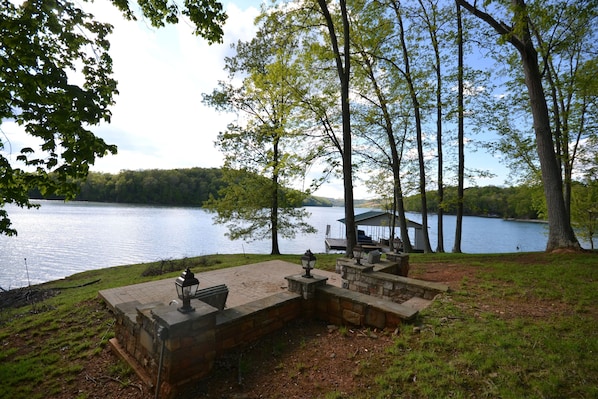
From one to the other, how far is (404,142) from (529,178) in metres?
6.82

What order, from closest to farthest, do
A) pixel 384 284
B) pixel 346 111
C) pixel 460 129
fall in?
pixel 384 284 → pixel 346 111 → pixel 460 129

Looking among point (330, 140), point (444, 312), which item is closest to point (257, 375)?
point (444, 312)

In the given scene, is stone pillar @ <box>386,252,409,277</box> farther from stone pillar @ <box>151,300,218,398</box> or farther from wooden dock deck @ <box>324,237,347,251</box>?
wooden dock deck @ <box>324,237,347,251</box>

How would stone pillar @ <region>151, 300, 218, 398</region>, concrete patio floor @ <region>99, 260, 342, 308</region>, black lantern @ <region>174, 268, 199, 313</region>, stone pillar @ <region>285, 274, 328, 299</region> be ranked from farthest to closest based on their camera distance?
concrete patio floor @ <region>99, 260, 342, 308</region>
stone pillar @ <region>285, 274, 328, 299</region>
black lantern @ <region>174, 268, 199, 313</region>
stone pillar @ <region>151, 300, 218, 398</region>

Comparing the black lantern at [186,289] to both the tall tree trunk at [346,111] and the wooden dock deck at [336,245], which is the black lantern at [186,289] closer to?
the tall tree trunk at [346,111]

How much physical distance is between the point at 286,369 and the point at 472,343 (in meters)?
1.94

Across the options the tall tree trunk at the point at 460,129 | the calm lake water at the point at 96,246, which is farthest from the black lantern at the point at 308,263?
the calm lake water at the point at 96,246

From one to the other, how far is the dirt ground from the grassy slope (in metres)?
0.17

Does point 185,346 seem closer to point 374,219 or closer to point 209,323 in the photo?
point 209,323

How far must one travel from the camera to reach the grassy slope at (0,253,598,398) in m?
2.08

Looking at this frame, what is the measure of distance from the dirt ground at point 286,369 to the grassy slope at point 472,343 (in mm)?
172

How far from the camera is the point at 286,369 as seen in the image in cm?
271

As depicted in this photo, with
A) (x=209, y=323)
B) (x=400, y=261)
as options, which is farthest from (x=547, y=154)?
(x=209, y=323)

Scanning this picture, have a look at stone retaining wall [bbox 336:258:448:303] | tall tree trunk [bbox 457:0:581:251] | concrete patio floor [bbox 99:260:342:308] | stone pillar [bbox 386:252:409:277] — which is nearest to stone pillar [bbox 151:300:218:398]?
concrete patio floor [bbox 99:260:342:308]
